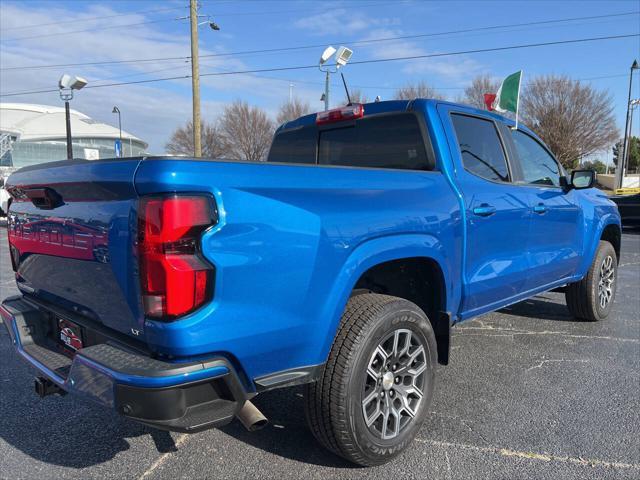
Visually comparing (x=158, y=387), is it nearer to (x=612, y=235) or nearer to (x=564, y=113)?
(x=612, y=235)

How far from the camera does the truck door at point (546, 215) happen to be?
3826mm

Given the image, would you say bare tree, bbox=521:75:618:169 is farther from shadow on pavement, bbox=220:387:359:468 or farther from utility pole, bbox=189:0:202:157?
shadow on pavement, bbox=220:387:359:468

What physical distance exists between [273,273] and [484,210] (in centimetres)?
172

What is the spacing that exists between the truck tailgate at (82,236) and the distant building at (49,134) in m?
65.5

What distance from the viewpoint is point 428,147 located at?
3135 mm

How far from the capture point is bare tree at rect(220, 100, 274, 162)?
4072cm

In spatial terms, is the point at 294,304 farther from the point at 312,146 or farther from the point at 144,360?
the point at 312,146

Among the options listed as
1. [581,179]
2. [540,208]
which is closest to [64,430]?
A: [540,208]

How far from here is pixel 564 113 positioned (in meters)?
32.2

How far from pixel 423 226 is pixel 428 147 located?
2.27 ft

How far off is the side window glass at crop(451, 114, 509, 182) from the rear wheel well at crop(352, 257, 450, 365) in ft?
2.58

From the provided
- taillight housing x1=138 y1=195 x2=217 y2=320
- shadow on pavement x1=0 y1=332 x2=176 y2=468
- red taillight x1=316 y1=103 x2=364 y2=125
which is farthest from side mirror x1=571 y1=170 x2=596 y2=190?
shadow on pavement x1=0 y1=332 x2=176 y2=468

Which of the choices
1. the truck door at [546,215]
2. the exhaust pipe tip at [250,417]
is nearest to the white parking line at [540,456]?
the exhaust pipe tip at [250,417]

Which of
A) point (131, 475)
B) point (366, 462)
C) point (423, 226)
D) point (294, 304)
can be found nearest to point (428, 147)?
point (423, 226)
